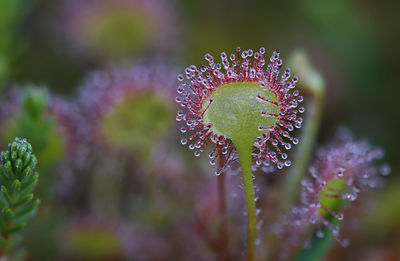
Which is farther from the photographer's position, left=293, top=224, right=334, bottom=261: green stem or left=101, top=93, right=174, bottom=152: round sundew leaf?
left=101, top=93, right=174, bottom=152: round sundew leaf

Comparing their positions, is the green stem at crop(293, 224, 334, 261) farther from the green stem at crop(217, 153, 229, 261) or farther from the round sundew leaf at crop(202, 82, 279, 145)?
the round sundew leaf at crop(202, 82, 279, 145)

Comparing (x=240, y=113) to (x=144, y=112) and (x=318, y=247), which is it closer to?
(x=318, y=247)

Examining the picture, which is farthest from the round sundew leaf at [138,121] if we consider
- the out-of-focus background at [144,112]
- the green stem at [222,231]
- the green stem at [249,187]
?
the green stem at [249,187]

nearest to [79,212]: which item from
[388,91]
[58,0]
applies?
[58,0]

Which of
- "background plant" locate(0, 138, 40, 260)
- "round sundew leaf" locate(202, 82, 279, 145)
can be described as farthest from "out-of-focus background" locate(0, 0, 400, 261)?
"background plant" locate(0, 138, 40, 260)

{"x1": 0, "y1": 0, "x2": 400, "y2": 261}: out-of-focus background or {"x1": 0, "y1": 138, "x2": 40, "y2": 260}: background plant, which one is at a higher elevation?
{"x1": 0, "y1": 0, "x2": 400, "y2": 261}: out-of-focus background

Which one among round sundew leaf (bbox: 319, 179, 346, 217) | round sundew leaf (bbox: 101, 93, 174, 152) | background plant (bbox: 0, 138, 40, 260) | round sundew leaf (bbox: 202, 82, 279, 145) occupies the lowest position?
background plant (bbox: 0, 138, 40, 260)

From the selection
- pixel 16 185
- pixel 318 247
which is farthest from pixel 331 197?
pixel 16 185
